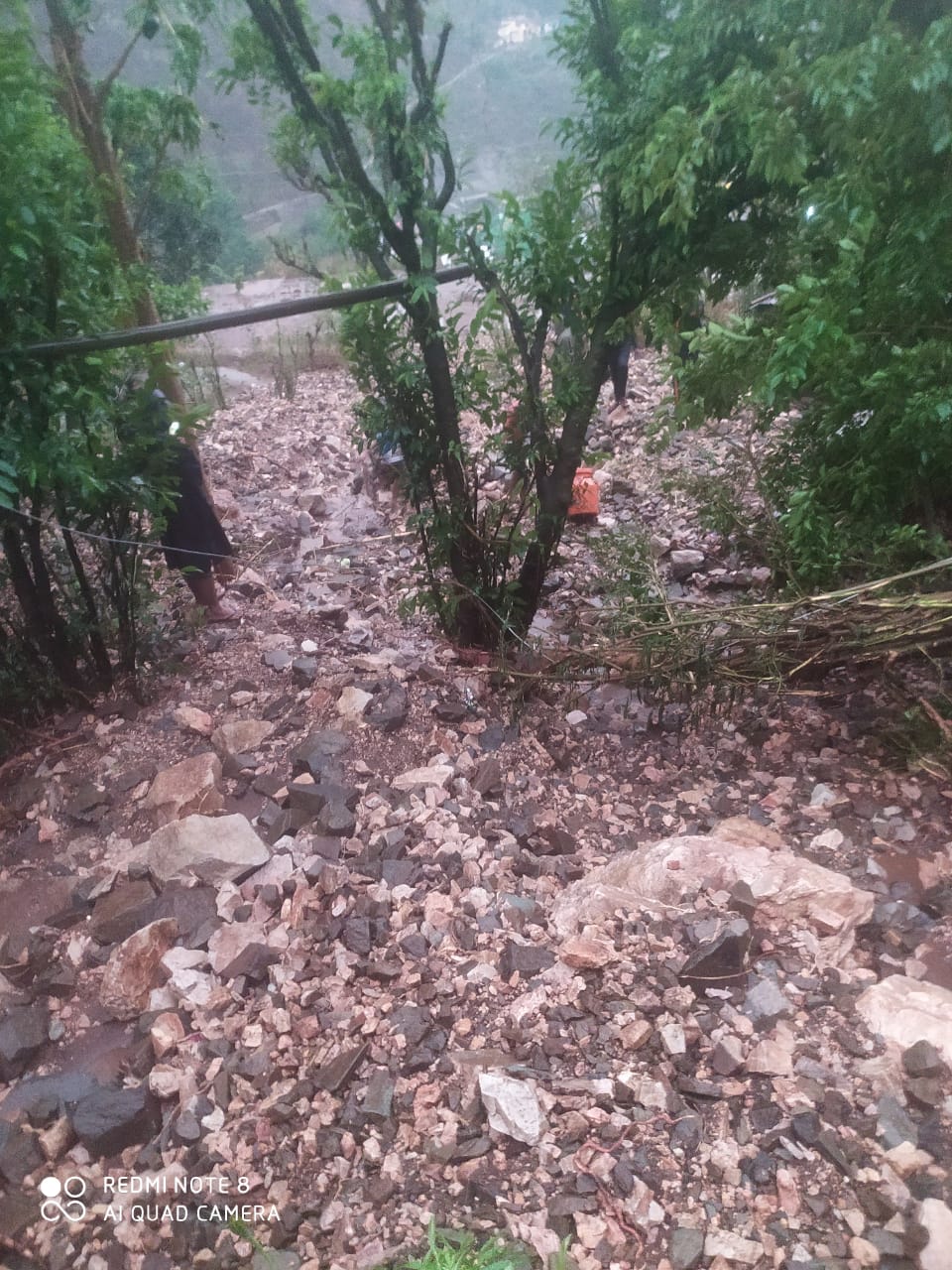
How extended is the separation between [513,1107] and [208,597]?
2930 mm

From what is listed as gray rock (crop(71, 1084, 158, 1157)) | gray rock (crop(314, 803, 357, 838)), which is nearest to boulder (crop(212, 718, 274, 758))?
gray rock (crop(314, 803, 357, 838))

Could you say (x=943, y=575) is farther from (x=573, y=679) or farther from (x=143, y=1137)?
(x=143, y=1137)

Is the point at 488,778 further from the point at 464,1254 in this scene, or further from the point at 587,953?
the point at 464,1254

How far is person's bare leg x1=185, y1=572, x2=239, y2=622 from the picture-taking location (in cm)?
393

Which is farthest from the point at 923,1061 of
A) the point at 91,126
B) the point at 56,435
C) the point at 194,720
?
the point at 91,126

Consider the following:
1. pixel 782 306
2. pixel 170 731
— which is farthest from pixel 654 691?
pixel 170 731

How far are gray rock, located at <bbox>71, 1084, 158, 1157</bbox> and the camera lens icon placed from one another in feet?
0.21

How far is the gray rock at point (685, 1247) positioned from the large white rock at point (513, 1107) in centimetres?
30

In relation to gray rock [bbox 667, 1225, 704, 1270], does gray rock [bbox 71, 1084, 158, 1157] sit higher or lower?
higher

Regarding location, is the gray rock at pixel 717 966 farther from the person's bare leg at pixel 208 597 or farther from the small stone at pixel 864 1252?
the person's bare leg at pixel 208 597

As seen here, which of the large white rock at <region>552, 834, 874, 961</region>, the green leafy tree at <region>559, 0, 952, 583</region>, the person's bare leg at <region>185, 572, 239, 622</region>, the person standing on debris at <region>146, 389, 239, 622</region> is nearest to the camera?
the green leafy tree at <region>559, 0, 952, 583</region>

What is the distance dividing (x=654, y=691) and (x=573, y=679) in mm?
338

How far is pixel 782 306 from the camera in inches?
98.0

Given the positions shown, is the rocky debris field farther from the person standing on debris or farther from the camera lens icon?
the person standing on debris
